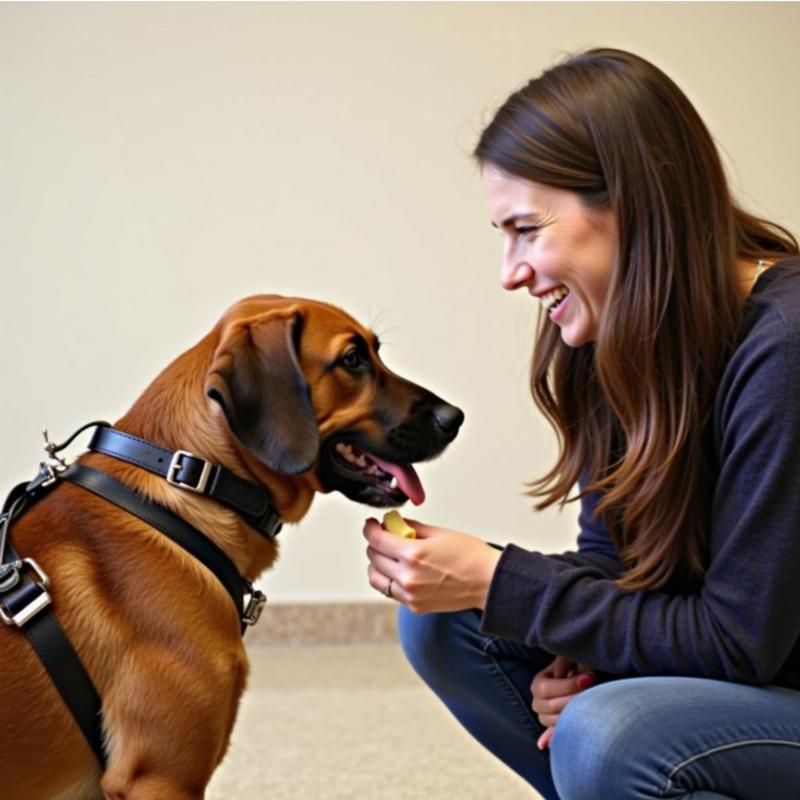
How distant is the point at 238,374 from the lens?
4.82 ft

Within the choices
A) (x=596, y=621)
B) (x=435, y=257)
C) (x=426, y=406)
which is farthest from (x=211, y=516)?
(x=435, y=257)

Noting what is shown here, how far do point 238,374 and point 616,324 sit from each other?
1.63ft

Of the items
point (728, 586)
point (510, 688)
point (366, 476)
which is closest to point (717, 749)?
point (728, 586)

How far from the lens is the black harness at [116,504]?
138 centimetres

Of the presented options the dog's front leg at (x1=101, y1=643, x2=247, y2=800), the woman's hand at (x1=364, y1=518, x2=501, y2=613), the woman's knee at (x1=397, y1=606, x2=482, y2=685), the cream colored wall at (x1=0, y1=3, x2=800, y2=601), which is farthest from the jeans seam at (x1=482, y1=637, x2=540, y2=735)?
the cream colored wall at (x1=0, y1=3, x2=800, y2=601)

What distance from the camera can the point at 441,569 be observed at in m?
1.48

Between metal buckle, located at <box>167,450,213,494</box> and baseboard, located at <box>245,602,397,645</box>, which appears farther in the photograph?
baseboard, located at <box>245,602,397,645</box>

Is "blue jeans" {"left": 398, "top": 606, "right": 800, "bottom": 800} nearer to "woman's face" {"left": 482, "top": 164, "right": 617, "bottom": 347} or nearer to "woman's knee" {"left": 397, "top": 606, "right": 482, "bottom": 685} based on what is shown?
"woman's knee" {"left": 397, "top": 606, "right": 482, "bottom": 685}

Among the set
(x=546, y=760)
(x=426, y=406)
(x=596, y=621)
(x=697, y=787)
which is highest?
(x=426, y=406)

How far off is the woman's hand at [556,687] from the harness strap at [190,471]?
1.61 ft

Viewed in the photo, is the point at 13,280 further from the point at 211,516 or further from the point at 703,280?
the point at 703,280

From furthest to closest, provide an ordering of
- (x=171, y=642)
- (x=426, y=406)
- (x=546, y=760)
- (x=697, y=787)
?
1. (x=546, y=760)
2. (x=426, y=406)
3. (x=171, y=642)
4. (x=697, y=787)

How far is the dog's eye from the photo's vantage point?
1.61 meters

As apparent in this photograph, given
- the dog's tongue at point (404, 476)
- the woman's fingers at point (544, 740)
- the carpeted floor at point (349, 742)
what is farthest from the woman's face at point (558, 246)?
the carpeted floor at point (349, 742)
